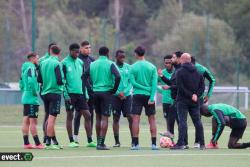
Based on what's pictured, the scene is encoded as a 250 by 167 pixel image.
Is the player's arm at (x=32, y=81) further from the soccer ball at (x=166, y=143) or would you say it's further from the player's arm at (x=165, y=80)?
the soccer ball at (x=166, y=143)

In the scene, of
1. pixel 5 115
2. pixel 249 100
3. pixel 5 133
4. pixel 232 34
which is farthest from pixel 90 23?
pixel 5 133

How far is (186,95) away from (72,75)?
2.57 m

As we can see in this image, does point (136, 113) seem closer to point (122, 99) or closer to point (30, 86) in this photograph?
point (122, 99)

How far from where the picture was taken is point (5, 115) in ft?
129

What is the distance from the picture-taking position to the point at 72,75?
2283 centimetres

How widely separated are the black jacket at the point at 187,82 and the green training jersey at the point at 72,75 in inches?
87.0

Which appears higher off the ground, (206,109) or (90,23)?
(90,23)

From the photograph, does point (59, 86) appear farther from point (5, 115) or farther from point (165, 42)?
point (165, 42)

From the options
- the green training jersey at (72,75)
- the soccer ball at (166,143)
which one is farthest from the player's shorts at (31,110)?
the soccer ball at (166,143)

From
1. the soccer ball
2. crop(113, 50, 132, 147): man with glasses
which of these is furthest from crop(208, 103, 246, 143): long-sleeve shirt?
crop(113, 50, 132, 147): man with glasses

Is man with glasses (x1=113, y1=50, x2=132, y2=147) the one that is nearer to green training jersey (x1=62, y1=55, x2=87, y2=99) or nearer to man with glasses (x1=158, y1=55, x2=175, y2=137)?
man with glasses (x1=158, y1=55, x2=175, y2=137)

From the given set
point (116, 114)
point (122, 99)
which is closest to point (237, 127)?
point (122, 99)

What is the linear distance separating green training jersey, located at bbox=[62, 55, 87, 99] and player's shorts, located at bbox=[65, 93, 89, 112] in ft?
0.37

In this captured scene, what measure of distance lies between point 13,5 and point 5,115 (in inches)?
1489
